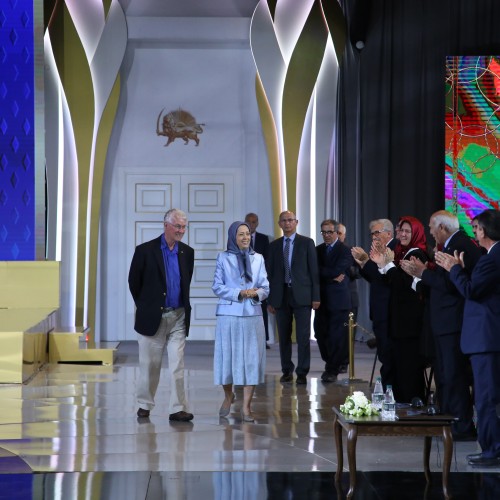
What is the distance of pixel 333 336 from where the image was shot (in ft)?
28.8

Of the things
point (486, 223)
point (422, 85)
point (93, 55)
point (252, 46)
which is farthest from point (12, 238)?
point (486, 223)

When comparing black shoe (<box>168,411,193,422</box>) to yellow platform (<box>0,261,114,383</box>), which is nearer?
black shoe (<box>168,411,193,422</box>)

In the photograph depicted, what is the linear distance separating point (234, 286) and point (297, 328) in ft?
6.44

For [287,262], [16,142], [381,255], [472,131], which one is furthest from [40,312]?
[472,131]

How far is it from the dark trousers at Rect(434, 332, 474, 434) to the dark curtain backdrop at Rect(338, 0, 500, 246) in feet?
18.4

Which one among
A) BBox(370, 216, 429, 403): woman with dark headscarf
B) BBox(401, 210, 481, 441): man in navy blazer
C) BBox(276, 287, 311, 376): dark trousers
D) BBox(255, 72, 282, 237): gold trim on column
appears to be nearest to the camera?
BBox(401, 210, 481, 441): man in navy blazer

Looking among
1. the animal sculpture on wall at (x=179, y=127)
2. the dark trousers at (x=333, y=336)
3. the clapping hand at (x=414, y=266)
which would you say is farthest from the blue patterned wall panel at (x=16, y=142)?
the clapping hand at (x=414, y=266)

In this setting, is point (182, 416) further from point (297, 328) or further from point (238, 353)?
point (297, 328)

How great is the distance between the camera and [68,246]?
490 inches

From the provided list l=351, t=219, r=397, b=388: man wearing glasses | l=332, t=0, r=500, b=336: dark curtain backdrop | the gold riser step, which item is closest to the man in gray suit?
l=351, t=219, r=397, b=388: man wearing glasses

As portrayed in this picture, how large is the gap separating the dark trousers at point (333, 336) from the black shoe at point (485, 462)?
3.46 meters

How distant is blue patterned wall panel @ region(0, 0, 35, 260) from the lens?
10719 millimetres

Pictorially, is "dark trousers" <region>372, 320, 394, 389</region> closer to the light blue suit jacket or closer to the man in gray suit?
the light blue suit jacket

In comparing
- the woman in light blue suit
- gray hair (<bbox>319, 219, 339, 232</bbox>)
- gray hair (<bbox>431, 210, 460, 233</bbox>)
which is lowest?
the woman in light blue suit
